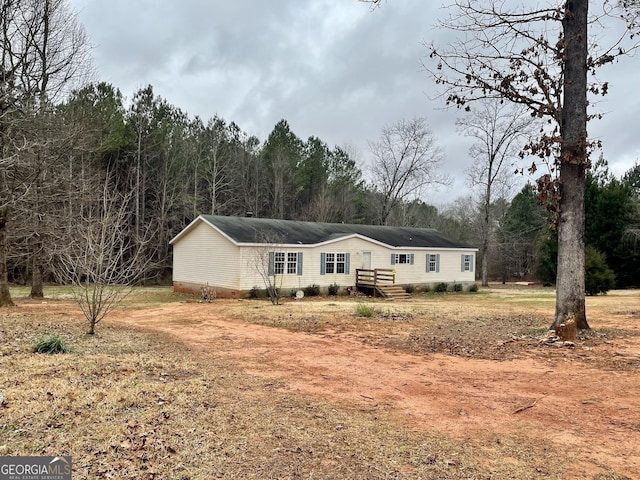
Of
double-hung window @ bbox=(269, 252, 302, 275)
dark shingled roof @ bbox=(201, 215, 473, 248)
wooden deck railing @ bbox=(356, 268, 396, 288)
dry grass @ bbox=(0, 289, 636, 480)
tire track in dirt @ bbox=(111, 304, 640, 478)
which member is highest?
dark shingled roof @ bbox=(201, 215, 473, 248)

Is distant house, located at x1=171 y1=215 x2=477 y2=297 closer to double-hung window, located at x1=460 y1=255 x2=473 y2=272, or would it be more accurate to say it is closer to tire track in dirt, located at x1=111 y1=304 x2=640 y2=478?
double-hung window, located at x1=460 y1=255 x2=473 y2=272

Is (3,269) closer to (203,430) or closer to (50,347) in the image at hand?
(50,347)

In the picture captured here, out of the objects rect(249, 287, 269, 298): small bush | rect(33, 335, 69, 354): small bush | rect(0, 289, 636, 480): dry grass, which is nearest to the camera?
rect(0, 289, 636, 480): dry grass

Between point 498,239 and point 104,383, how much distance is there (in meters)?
45.2

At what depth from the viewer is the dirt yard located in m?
4.77

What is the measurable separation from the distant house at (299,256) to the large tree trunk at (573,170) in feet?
44.1

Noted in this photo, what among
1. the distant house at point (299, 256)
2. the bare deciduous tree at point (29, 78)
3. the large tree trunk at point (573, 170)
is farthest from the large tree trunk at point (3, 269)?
the large tree trunk at point (573, 170)

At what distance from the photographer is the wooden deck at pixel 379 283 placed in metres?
24.0

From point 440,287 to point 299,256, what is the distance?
35.4 feet

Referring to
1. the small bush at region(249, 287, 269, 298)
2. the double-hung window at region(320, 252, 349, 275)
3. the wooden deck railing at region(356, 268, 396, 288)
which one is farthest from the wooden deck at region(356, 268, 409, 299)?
the small bush at region(249, 287, 269, 298)

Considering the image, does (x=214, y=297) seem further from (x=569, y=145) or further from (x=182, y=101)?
(x=182, y=101)

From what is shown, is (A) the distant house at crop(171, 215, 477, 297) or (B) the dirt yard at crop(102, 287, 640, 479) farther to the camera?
(A) the distant house at crop(171, 215, 477, 297)

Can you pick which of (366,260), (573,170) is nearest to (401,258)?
(366,260)

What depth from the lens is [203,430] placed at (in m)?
4.56
